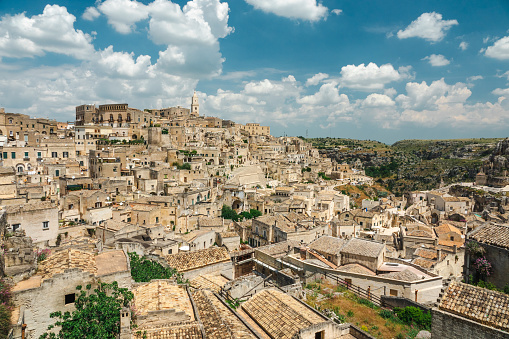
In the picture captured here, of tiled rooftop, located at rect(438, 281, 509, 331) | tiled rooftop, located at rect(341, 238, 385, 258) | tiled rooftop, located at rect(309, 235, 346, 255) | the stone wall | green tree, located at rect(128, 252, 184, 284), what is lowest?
tiled rooftop, located at rect(309, 235, 346, 255)

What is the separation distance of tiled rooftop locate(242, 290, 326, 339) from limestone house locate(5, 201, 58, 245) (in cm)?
1528

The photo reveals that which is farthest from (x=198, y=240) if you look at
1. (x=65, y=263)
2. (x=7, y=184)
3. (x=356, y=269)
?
(x=7, y=184)

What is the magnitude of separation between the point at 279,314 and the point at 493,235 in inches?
407

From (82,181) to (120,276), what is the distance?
92.7 feet

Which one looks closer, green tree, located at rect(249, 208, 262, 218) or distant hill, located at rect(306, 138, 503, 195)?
green tree, located at rect(249, 208, 262, 218)

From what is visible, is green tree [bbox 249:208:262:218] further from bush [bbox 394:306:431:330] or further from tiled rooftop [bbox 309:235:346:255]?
bush [bbox 394:306:431:330]

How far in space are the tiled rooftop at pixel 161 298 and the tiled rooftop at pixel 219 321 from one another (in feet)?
1.93

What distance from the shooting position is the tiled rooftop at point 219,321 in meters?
10.4

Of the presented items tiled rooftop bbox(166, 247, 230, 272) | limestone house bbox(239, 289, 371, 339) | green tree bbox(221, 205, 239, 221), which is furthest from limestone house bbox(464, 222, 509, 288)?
green tree bbox(221, 205, 239, 221)

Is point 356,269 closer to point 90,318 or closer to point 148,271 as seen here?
point 148,271

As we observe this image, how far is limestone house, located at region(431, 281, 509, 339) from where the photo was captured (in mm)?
8922

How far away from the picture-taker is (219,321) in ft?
36.5

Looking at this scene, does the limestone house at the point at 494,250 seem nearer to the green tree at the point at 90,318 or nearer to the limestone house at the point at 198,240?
the green tree at the point at 90,318

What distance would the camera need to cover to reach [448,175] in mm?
93188
